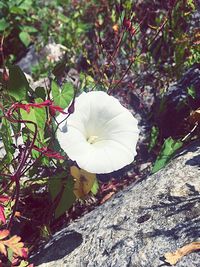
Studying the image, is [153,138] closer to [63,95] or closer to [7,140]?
[63,95]

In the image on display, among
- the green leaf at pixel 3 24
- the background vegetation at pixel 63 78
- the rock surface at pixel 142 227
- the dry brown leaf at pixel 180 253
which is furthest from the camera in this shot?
the green leaf at pixel 3 24

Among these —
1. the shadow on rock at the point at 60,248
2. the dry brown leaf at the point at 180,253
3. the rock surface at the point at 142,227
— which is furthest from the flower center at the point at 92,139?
the dry brown leaf at the point at 180,253

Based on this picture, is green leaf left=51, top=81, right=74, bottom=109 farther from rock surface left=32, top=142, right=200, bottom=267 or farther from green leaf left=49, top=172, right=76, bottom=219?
rock surface left=32, top=142, right=200, bottom=267

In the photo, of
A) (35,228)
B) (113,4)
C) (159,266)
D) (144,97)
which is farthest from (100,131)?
(113,4)

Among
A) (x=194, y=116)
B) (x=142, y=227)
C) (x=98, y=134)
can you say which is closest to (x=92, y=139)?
(x=98, y=134)

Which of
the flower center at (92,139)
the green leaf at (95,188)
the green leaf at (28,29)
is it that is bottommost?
the green leaf at (95,188)

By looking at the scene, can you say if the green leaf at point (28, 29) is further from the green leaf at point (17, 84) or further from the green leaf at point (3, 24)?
the green leaf at point (17, 84)
